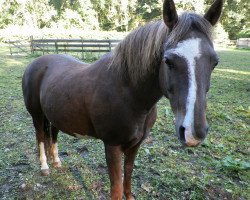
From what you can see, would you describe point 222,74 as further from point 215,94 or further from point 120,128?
point 120,128

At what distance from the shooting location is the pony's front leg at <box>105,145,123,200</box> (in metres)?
2.45

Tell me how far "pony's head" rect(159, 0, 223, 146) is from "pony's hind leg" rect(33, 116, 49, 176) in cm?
221

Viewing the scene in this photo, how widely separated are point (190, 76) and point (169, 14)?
460 mm

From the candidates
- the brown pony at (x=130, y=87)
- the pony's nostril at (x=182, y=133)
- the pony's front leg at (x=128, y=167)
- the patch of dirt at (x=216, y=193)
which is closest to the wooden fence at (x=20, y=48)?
the brown pony at (x=130, y=87)

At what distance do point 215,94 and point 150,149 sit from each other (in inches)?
162

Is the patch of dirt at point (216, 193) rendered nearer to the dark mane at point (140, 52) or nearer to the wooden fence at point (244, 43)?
the dark mane at point (140, 52)

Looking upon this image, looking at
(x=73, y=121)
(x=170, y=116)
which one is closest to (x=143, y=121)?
(x=73, y=121)

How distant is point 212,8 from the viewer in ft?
6.13

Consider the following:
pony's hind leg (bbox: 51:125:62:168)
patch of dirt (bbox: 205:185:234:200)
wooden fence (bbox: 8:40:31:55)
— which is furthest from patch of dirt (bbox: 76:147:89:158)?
wooden fence (bbox: 8:40:31:55)

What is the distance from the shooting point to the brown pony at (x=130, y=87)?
1.67 meters

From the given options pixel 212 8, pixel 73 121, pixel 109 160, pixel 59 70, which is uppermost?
pixel 212 8

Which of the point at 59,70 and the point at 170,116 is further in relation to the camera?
the point at 170,116

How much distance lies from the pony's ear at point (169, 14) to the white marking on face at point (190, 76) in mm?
192

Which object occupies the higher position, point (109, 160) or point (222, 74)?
point (109, 160)
